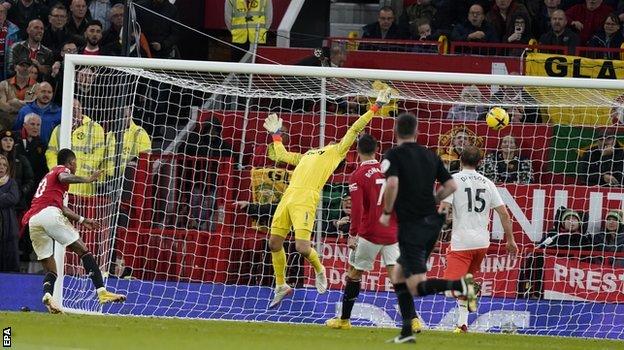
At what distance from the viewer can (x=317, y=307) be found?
18.1 m

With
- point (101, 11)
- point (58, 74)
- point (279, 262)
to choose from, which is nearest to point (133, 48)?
point (58, 74)

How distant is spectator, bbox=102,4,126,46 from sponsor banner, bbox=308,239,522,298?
556cm

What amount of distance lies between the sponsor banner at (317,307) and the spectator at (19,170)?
1.40 metres

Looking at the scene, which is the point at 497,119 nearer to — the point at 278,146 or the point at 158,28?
the point at 278,146

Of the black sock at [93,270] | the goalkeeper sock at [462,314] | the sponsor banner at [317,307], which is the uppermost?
the black sock at [93,270]

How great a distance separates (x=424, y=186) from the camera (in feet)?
42.5

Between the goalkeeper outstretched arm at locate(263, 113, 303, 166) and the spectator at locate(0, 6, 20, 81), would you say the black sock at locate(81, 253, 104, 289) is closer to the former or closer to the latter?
the goalkeeper outstretched arm at locate(263, 113, 303, 166)

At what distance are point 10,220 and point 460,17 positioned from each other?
24.6 ft

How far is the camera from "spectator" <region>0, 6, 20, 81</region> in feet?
72.8

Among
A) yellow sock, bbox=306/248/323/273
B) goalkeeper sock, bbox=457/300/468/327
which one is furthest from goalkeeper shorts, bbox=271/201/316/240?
goalkeeper sock, bbox=457/300/468/327

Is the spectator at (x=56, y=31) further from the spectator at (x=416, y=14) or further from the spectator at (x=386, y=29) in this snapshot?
the spectator at (x=416, y=14)

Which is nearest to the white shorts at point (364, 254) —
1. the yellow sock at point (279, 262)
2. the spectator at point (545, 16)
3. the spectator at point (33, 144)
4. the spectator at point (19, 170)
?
the yellow sock at point (279, 262)

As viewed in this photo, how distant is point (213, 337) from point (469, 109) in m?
7.30

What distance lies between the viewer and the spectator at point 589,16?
Answer: 2177 centimetres
